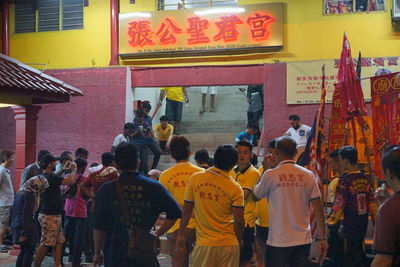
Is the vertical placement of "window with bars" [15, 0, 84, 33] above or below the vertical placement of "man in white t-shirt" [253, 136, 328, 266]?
above

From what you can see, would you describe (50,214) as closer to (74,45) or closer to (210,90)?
(74,45)

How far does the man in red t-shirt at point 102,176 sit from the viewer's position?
8039 millimetres

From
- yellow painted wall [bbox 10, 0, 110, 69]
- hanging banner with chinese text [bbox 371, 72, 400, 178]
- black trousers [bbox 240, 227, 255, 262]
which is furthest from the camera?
yellow painted wall [bbox 10, 0, 110, 69]

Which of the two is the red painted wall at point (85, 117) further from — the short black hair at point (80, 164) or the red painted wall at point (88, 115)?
the short black hair at point (80, 164)

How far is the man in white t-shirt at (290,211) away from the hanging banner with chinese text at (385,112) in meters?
2.47

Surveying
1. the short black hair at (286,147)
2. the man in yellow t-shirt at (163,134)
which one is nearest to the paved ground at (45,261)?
the short black hair at (286,147)

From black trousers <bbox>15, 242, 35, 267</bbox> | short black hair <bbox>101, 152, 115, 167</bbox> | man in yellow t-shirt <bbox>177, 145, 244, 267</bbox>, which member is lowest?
black trousers <bbox>15, 242, 35, 267</bbox>

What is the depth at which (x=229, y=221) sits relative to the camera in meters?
5.45

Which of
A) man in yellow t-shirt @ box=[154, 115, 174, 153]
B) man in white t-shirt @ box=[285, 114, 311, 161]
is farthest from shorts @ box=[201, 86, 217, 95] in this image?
man in white t-shirt @ box=[285, 114, 311, 161]

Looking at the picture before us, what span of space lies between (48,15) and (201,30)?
4715 millimetres

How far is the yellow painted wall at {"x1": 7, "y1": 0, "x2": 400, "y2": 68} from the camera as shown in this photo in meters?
13.1

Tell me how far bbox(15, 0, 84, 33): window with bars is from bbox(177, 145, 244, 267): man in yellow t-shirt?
10844mm

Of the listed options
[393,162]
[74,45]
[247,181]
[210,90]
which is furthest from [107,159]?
[210,90]

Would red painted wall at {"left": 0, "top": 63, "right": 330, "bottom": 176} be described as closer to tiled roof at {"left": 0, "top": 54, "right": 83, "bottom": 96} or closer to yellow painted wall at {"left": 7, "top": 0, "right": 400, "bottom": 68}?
yellow painted wall at {"left": 7, "top": 0, "right": 400, "bottom": 68}
